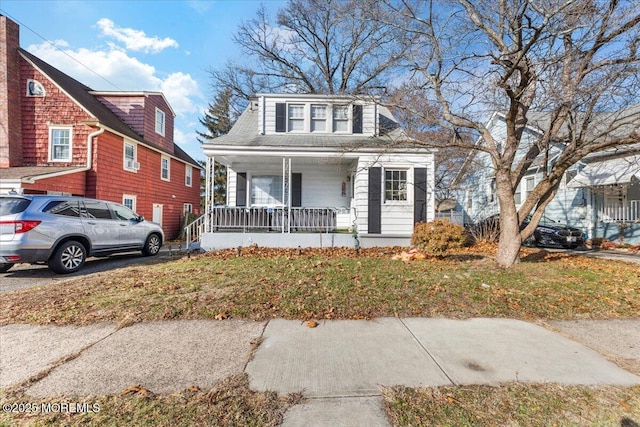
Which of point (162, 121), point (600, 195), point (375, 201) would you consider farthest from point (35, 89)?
point (600, 195)

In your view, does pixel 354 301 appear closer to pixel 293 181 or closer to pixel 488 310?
pixel 488 310

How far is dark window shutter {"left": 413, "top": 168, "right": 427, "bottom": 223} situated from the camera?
10.5 meters

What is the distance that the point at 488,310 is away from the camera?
4.12 metres

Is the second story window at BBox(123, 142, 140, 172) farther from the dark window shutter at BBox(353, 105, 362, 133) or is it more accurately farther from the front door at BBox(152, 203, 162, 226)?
the dark window shutter at BBox(353, 105, 362, 133)

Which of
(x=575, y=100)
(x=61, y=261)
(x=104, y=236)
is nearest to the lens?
(x=575, y=100)

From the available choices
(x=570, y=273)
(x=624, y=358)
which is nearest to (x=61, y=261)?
(x=624, y=358)

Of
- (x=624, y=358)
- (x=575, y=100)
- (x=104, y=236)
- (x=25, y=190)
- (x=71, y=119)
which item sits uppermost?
(x=71, y=119)

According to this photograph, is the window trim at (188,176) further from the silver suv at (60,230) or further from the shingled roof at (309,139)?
the silver suv at (60,230)

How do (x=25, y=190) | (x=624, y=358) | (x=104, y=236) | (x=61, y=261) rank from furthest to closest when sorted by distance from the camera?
(x=25, y=190)
(x=104, y=236)
(x=61, y=261)
(x=624, y=358)

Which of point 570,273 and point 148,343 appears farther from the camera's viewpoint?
point 570,273

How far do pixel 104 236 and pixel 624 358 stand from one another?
1022cm

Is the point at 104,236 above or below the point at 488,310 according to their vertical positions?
above

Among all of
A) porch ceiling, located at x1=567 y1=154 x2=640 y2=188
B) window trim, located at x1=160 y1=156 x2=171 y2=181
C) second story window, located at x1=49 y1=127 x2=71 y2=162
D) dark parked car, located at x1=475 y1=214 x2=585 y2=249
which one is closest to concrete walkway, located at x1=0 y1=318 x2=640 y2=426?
dark parked car, located at x1=475 y1=214 x2=585 y2=249

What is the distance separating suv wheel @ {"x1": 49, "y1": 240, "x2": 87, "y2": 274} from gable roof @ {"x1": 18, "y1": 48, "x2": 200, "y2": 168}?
7.84 m
